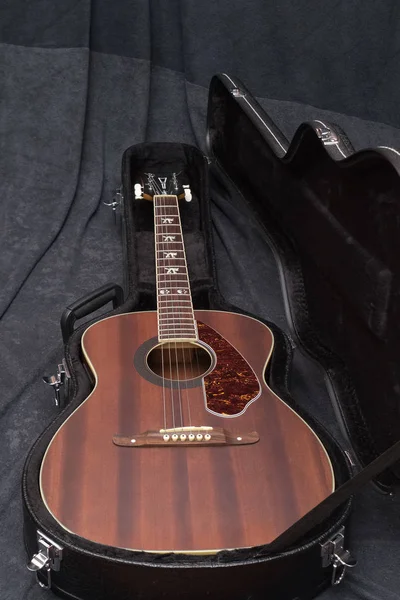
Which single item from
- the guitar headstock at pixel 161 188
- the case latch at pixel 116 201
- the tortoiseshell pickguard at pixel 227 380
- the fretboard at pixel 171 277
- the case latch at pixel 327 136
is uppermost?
the case latch at pixel 327 136

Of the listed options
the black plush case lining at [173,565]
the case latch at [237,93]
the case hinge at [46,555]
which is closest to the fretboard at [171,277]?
the black plush case lining at [173,565]

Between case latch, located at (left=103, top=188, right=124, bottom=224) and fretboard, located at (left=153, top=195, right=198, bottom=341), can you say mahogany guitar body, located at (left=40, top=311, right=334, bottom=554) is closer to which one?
fretboard, located at (left=153, top=195, right=198, bottom=341)

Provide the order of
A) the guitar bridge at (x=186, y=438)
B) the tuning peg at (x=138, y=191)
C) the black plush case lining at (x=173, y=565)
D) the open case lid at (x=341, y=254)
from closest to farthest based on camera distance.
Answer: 1. the black plush case lining at (x=173, y=565)
2. the guitar bridge at (x=186, y=438)
3. the open case lid at (x=341, y=254)
4. the tuning peg at (x=138, y=191)

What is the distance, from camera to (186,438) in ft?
4.37

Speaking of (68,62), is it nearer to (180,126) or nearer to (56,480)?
(180,126)

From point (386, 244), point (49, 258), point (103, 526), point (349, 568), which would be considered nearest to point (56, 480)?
point (103, 526)

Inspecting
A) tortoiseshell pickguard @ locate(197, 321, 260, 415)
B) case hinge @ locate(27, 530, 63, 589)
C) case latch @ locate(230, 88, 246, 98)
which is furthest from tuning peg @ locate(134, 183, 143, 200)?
case hinge @ locate(27, 530, 63, 589)

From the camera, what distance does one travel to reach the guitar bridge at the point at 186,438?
4.35 ft

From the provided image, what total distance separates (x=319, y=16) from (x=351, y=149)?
1001 mm

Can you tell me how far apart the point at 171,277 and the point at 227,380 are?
1.21 ft

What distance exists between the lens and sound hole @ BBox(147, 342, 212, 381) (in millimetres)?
1569

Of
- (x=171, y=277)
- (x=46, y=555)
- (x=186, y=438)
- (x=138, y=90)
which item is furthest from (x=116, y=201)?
(x=46, y=555)

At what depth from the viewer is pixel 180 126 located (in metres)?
2.56

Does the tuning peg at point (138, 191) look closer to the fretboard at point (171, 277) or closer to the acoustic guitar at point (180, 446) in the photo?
the fretboard at point (171, 277)
